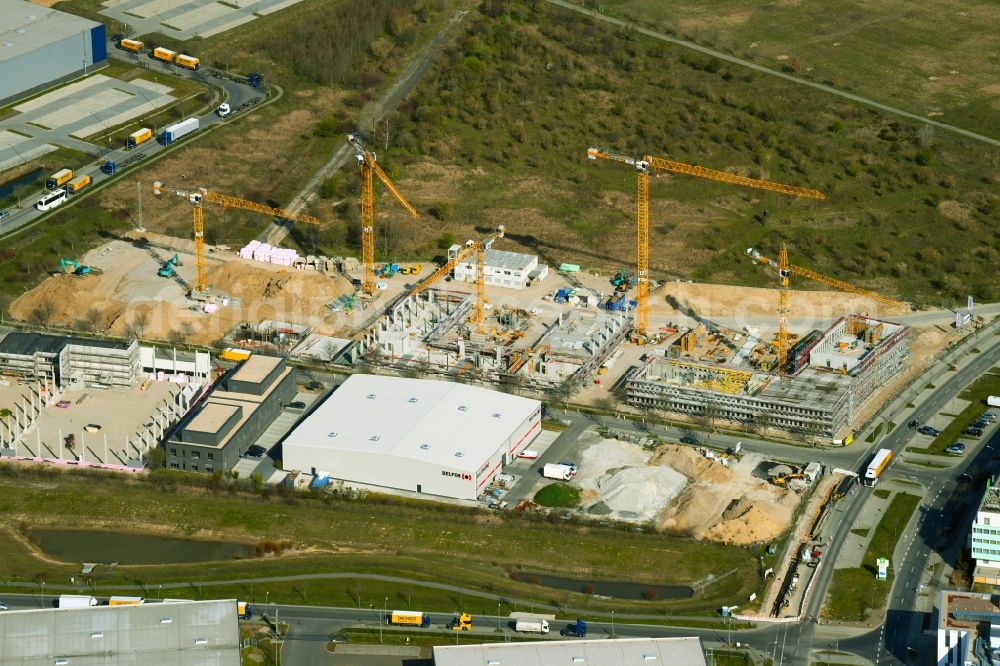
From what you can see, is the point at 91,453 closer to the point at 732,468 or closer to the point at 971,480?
the point at 732,468

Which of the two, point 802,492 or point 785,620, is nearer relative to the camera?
point 785,620

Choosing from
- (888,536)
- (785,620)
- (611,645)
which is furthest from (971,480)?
(611,645)

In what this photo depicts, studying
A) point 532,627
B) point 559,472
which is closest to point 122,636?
point 532,627

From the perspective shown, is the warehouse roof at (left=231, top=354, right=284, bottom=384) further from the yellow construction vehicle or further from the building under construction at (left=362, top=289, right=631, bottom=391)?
the yellow construction vehicle

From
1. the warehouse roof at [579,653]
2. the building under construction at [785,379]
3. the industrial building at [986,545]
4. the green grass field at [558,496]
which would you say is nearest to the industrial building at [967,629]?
the industrial building at [986,545]

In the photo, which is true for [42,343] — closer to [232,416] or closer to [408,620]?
[232,416]

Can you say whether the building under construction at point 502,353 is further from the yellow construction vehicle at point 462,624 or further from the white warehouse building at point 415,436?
the yellow construction vehicle at point 462,624
